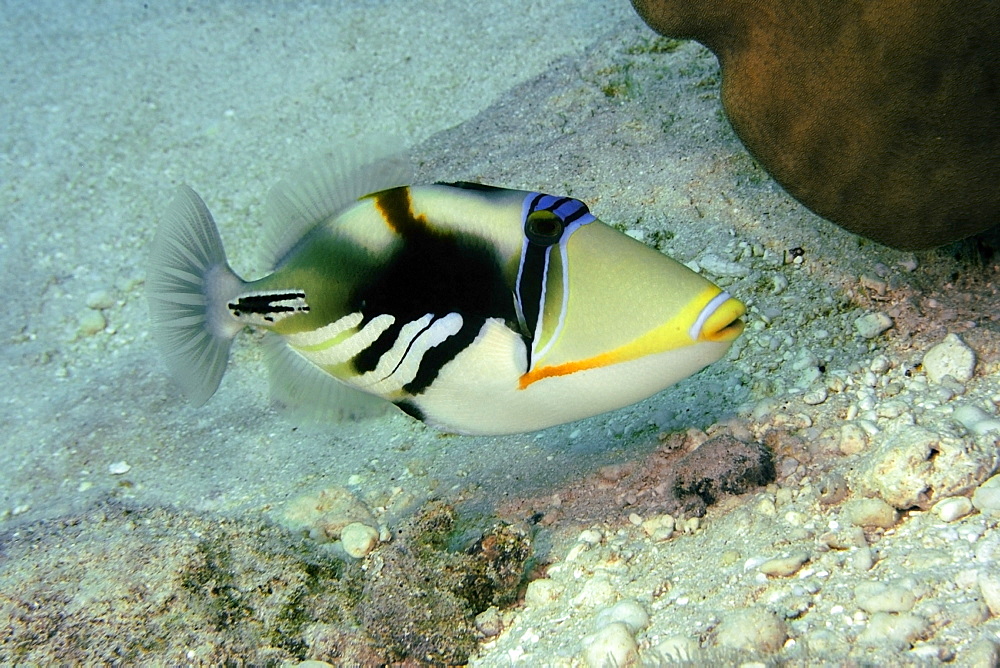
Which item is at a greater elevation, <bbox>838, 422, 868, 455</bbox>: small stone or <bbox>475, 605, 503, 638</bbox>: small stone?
<bbox>475, 605, 503, 638</bbox>: small stone

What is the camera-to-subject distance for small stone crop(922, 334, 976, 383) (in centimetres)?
234

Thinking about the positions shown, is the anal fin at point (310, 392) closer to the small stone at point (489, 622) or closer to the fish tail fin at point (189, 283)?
the fish tail fin at point (189, 283)

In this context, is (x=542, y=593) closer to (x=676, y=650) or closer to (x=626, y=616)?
(x=626, y=616)

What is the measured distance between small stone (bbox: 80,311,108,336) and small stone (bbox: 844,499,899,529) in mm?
3997

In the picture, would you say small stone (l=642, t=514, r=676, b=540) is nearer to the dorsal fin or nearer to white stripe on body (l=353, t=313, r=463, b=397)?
white stripe on body (l=353, t=313, r=463, b=397)

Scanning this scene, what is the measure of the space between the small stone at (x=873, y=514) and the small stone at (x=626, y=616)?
0.63 meters

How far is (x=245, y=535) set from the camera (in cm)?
250

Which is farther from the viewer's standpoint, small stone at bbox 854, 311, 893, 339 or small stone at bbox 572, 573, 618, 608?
small stone at bbox 854, 311, 893, 339

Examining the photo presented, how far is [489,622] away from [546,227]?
1.27 metres

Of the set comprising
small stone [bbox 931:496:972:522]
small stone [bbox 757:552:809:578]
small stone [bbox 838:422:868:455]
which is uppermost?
small stone [bbox 757:552:809:578]

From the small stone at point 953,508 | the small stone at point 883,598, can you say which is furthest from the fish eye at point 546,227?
the small stone at point 953,508

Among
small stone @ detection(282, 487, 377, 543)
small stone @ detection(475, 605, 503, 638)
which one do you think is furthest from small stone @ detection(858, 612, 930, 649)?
small stone @ detection(282, 487, 377, 543)

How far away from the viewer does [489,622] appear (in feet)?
6.92

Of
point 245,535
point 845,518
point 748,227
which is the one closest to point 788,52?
point 748,227
